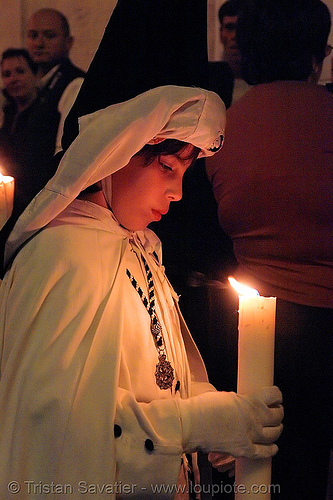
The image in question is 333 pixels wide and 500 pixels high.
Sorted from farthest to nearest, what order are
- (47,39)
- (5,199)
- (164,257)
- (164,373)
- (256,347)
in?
1. (47,39)
2. (164,257)
3. (5,199)
4. (164,373)
5. (256,347)

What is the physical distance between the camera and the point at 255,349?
129 cm

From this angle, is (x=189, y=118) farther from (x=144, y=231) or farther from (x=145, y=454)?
(x=145, y=454)

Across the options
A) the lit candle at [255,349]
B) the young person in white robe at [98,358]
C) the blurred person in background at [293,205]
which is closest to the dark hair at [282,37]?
the blurred person in background at [293,205]

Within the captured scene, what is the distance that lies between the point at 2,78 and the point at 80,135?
0.98 metres

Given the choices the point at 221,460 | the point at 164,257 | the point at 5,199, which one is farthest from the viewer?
the point at 164,257

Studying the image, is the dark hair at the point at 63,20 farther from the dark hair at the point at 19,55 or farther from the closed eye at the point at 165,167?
the closed eye at the point at 165,167

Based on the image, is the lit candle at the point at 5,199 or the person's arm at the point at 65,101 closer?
the lit candle at the point at 5,199

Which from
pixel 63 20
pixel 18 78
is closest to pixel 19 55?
pixel 18 78

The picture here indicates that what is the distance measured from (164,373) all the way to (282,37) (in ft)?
3.27

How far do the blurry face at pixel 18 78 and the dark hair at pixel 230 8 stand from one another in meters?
0.67

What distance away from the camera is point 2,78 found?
7.40 ft

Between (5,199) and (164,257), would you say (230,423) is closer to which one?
(164,257)

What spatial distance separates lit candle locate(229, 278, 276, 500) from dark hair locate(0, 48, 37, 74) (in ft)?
4.09

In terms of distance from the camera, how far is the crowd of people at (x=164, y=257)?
52.4 inches
